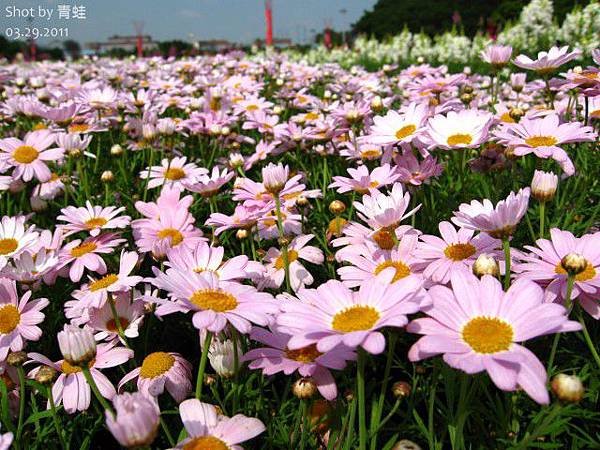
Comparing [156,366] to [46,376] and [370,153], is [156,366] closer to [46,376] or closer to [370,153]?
[46,376]

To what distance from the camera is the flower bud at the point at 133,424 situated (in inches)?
26.3

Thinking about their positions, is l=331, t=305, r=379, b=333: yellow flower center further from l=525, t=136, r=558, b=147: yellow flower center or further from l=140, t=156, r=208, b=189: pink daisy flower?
l=140, t=156, r=208, b=189: pink daisy flower

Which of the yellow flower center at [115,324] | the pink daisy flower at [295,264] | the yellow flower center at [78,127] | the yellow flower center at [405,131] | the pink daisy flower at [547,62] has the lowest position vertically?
the yellow flower center at [115,324]

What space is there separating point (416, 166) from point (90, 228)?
39.9 inches

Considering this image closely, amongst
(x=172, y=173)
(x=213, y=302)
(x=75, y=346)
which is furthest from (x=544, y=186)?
(x=172, y=173)

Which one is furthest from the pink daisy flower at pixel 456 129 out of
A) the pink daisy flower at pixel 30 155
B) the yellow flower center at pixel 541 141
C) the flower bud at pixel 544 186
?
the pink daisy flower at pixel 30 155

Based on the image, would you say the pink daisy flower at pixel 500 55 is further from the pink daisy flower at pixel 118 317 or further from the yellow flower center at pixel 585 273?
the pink daisy flower at pixel 118 317

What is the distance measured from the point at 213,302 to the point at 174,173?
1.38 meters

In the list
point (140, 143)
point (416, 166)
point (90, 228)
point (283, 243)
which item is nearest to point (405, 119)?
point (416, 166)

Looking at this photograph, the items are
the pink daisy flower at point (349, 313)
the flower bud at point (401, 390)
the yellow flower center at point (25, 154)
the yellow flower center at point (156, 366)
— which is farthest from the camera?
the yellow flower center at point (25, 154)

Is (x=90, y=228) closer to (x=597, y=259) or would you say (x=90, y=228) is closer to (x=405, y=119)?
(x=405, y=119)

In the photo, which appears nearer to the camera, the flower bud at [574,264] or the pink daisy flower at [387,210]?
the flower bud at [574,264]

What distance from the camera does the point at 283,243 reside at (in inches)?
47.8

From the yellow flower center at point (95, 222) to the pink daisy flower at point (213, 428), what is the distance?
0.90 meters
